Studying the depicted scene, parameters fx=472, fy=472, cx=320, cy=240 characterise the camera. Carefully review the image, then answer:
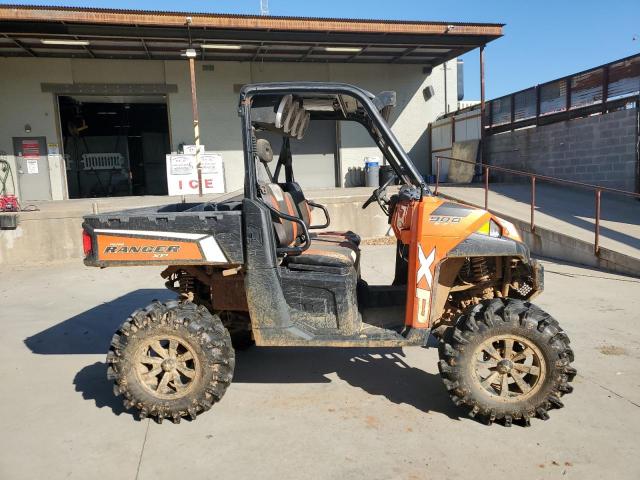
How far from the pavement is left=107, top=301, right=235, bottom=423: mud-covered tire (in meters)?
6.77

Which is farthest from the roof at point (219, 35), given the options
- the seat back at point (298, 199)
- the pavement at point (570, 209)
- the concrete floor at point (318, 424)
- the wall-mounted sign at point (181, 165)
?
the concrete floor at point (318, 424)

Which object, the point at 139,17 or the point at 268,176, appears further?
the point at 139,17

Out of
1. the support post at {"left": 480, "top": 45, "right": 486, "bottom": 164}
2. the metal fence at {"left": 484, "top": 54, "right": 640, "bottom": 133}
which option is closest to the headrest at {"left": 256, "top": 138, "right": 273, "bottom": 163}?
the metal fence at {"left": 484, "top": 54, "right": 640, "bottom": 133}

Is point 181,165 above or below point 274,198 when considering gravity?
above

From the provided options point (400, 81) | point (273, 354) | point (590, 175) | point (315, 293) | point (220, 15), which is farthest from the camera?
point (400, 81)

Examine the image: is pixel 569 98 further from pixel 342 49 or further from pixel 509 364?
pixel 509 364

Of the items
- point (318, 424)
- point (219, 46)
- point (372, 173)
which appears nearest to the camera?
point (318, 424)

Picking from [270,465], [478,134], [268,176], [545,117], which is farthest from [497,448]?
[478,134]

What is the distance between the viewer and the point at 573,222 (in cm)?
916

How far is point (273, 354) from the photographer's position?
457cm

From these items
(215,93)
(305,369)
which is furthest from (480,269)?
(215,93)

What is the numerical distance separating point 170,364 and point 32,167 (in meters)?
15.0

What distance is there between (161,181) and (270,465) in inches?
818

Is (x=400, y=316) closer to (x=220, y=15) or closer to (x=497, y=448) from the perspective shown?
(x=497, y=448)
